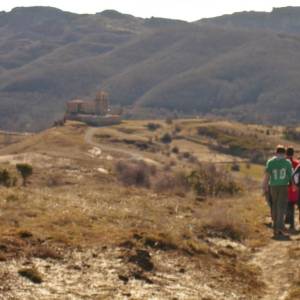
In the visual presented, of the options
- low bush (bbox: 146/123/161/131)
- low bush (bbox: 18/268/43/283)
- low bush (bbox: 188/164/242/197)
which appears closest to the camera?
low bush (bbox: 18/268/43/283)

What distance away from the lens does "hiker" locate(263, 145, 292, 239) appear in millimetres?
16750

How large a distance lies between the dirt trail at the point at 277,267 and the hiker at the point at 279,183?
73 cm

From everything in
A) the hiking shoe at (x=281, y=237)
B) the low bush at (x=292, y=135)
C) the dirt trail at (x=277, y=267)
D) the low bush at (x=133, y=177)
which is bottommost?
the low bush at (x=292, y=135)

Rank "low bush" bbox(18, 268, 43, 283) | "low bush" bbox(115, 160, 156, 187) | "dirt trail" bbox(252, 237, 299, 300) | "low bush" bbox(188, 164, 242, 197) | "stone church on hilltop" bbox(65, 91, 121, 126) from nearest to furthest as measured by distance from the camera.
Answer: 1. "low bush" bbox(18, 268, 43, 283)
2. "dirt trail" bbox(252, 237, 299, 300)
3. "low bush" bbox(188, 164, 242, 197)
4. "low bush" bbox(115, 160, 156, 187)
5. "stone church on hilltop" bbox(65, 91, 121, 126)

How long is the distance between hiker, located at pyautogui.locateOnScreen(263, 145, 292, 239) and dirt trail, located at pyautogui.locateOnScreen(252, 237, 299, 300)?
73 cm

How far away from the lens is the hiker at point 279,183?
55.0 feet

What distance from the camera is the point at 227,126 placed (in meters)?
165

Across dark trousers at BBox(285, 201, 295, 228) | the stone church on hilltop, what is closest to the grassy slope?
dark trousers at BBox(285, 201, 295, 228)

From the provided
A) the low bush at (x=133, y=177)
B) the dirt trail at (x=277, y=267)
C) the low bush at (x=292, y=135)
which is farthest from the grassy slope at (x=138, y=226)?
the low bush at (x=292, y=135)

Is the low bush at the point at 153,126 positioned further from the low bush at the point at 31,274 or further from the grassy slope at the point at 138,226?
the low bush at the point at 31,274

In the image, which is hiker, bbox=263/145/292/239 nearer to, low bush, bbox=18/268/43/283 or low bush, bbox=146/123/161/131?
low bush, bbox=18/268/43/283

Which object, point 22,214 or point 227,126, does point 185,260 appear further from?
point 227,126

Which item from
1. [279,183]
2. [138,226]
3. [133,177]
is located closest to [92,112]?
[133,177]

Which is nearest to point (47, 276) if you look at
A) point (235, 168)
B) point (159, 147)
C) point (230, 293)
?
point (230, 293)
